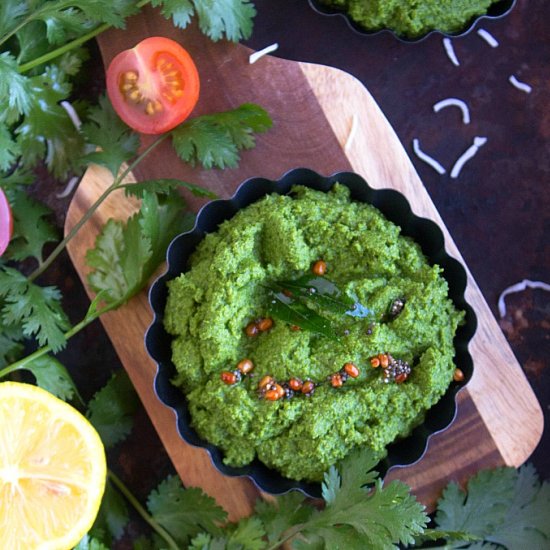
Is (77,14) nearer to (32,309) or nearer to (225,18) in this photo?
(225,18)

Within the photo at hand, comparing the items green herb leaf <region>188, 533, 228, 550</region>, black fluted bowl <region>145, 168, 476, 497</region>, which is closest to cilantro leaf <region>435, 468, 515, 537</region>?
black fluted bowl <region>145, 168, 476, 497</region>

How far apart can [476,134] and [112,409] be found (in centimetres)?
172

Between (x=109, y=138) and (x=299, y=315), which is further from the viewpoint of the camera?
(x=109, y=138)

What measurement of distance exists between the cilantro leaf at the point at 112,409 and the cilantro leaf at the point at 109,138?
750mm

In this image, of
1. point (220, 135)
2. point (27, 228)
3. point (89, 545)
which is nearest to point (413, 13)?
point (220, 135)

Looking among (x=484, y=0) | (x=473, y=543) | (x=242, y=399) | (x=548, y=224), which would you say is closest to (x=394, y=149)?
(x=484, y=0)

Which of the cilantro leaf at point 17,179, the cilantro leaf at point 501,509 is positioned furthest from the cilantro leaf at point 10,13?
the cilantro leaf at point 501,509

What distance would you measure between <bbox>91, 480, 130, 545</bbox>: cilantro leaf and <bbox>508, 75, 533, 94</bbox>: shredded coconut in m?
2.17

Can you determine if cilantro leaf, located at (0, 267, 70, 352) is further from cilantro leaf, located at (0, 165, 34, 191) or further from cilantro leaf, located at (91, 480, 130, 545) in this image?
cilantro leaf, located at (91, 480, 130, 545)

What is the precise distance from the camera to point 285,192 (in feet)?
7.89

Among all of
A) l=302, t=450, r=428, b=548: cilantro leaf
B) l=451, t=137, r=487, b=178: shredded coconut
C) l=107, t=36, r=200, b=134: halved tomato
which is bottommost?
l=302, t=450, r=428, b=548: cilantro leaf

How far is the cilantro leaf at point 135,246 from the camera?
7.73 feet

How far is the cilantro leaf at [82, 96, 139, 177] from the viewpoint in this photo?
99.4 inches

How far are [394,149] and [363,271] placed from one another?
20.6 inches
